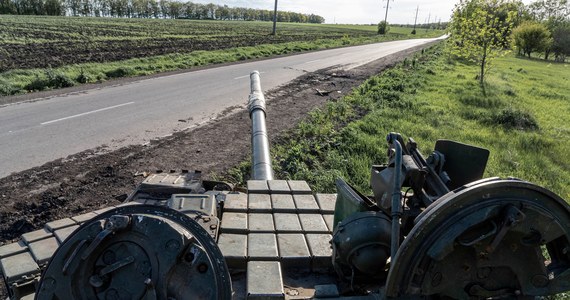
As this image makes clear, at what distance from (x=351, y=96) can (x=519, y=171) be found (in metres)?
7.91

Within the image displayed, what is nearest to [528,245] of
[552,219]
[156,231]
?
[552,219]

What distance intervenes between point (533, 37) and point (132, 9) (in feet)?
294

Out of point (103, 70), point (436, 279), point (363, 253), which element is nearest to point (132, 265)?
point (363, 253)

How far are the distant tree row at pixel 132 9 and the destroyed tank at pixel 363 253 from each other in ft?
283

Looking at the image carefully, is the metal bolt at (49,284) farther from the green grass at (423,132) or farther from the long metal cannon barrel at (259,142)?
the green grass at (423,132)

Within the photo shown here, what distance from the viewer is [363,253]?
2.98m

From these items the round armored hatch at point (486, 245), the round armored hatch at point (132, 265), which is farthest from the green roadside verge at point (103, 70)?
the round armored hatch at point (486, 245)

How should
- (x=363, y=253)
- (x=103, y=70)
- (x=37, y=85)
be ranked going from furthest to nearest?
(x=103, y=70) < (x=37, y=85) < (x=363, y=253)

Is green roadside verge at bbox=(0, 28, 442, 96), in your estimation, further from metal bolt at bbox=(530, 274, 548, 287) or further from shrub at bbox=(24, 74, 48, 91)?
metal bolt at bbox=(530, 274, 548, 287)

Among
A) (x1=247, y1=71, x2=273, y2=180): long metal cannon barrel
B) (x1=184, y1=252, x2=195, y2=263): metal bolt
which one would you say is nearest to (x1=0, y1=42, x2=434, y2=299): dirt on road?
(x1=247, y1=71, x2=273, y2=180): long metal cannon barrel

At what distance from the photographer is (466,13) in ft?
78.5

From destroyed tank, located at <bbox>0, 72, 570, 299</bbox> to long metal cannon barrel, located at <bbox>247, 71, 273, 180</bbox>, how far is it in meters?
1.94

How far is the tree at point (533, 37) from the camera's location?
176 ft

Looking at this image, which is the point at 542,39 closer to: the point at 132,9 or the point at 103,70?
the point at 103,70
